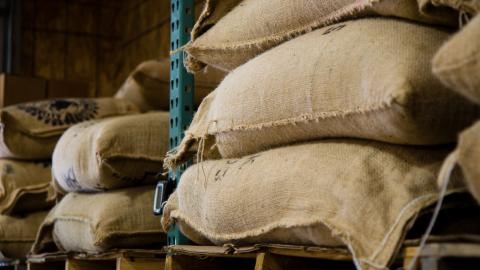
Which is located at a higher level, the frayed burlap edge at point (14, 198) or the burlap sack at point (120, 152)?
the burlap sack at point (120, 152)

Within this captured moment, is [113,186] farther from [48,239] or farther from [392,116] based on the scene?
[392,116]

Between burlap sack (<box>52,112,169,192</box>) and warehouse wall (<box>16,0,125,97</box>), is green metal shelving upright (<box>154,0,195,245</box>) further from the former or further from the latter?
warehouse wall (<box>16,0,125,97</box>)

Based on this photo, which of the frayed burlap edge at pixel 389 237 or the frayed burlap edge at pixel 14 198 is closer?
the frayed burlap edge at pixel 389 237

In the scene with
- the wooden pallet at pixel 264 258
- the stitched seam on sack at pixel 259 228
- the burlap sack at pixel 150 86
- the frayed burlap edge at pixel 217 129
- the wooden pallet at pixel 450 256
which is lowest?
the wooden pallet at pixel 264 258

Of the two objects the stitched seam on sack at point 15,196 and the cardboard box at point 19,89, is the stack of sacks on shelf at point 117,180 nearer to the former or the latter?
the stitched seam on sack at point 15,196

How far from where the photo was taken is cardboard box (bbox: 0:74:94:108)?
369 centimetres

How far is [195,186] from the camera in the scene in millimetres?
1640

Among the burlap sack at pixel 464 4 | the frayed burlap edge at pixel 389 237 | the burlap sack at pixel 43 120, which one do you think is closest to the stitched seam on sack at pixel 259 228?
the frayed burlap edge at pixel 389 237

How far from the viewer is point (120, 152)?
2.16 metres

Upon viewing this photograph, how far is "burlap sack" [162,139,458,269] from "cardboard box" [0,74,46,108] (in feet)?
7.70

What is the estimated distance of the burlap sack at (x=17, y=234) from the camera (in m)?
2.88

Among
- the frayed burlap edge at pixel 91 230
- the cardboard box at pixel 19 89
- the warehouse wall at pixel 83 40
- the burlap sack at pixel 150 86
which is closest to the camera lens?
the frayed burlap edge at pixel 91 230

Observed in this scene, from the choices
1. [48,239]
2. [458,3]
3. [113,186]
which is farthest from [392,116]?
[48,239]

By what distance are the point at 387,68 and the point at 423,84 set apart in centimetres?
6
